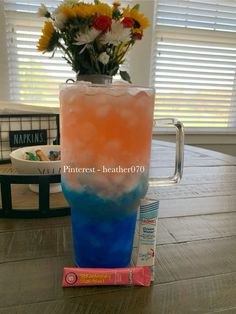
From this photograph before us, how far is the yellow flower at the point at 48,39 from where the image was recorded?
1.51ft

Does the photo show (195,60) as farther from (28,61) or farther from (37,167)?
(37,167)

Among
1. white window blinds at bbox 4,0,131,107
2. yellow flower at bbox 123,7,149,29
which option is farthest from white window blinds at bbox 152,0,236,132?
yellow flower at bbox 123,7,149,29

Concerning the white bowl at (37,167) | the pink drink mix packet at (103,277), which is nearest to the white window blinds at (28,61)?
the white bowl at (37,167)

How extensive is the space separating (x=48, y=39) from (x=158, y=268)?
1.41 feet

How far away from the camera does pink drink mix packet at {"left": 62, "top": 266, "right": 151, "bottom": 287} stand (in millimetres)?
341

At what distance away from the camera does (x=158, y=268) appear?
0.39m

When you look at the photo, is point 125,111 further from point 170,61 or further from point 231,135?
point 231,135

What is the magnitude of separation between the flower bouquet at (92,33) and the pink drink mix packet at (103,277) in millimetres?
335

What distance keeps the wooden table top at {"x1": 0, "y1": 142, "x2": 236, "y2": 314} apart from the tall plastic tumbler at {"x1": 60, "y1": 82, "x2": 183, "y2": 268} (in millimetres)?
57

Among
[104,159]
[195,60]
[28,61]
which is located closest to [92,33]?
[104,159]

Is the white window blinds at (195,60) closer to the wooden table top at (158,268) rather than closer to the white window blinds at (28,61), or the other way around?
the white window blinds at (28,61)

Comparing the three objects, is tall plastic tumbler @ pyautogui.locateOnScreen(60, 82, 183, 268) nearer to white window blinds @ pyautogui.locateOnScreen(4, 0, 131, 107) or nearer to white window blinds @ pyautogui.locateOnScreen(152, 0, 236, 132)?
white window blinds @ pyautogui.locateOnScreen(4, 0, 131, 107)

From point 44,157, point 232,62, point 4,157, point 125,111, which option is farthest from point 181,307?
point 232,62

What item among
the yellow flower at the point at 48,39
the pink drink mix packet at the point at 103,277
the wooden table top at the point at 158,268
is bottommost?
the wooden table top at the point at 158,268
